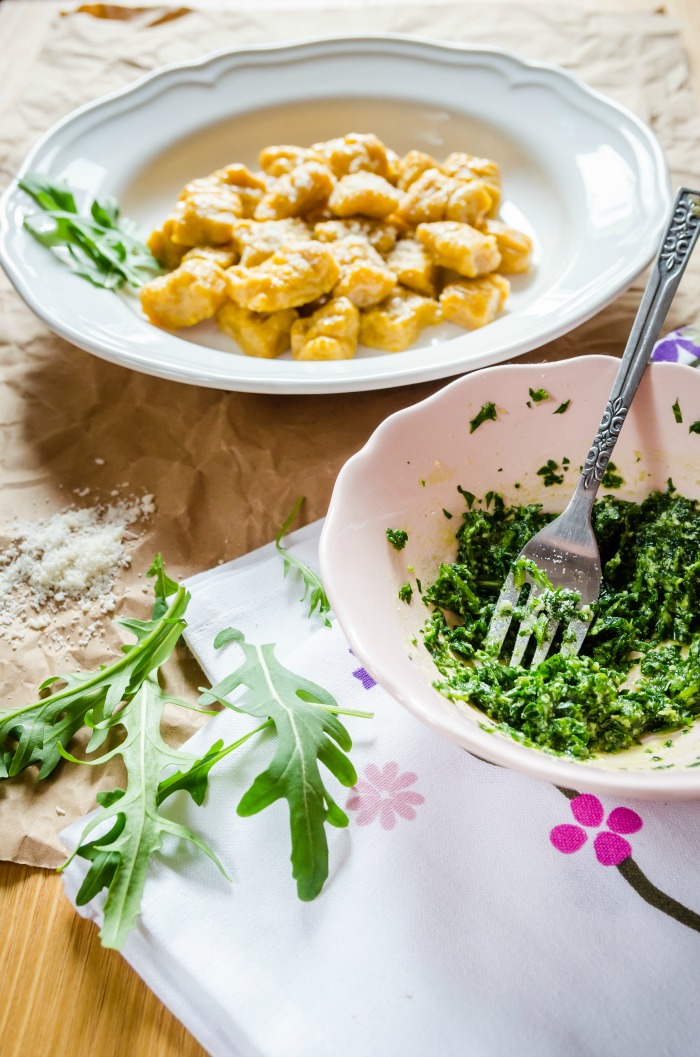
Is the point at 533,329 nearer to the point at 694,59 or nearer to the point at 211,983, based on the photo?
the point at 211,983

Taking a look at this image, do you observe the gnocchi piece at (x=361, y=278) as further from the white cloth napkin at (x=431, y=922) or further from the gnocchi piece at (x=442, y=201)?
the white cloth napkin at (x=431, y=922)

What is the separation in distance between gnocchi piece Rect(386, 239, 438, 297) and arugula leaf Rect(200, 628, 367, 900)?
91cm

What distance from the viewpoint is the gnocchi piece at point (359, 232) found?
175 cm

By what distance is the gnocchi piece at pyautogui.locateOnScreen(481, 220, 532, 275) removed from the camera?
1717 millimetres

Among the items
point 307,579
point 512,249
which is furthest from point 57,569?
point 512,249

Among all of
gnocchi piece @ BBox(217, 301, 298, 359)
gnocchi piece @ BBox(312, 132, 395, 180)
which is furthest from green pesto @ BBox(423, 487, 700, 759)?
gnocchi piece @ BBox(312, 132, 395, 180)

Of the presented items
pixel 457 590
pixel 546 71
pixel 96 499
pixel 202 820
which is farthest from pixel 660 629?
pixel 546 71

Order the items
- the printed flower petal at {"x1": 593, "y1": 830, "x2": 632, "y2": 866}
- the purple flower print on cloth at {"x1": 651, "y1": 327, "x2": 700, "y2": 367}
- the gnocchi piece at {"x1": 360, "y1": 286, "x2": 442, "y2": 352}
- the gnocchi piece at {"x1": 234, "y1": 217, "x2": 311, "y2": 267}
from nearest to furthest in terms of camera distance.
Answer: the printed flower petal at {"x1": 593, "y1": 830, "x2": 632, "y2": 866} → the purple flower print on cloth at {"x1": 651, "y1": 327, "x2": 700, "y2": 367} → the gnocchi piece at {"x1": 360, "y1": 286, "x2": 442, "y2": 352} → the gnocchi piece at {"x1": 234, "y1": 217, "x2": 311, "y2": 267}

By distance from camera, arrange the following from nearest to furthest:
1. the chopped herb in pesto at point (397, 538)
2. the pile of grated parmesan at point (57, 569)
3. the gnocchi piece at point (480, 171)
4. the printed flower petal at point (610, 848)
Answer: the printed flower petal at point (610, 848) < the chopped herb in pesto at point (397, 538) < the pile of grated parmesan at point (57, 569) < the gnocchi piece at point (480, 171)

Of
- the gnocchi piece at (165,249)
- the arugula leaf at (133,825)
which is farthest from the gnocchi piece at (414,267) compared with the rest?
the arugula leaf at (133,825)

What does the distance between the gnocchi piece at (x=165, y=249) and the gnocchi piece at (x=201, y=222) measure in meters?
0.01

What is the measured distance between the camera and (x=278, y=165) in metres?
1.90

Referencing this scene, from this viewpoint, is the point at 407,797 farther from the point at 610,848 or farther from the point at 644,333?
the point at 644,333

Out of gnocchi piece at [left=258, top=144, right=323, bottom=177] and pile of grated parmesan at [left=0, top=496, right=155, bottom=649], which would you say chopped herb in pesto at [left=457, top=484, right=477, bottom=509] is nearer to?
pile of grated parmesan at [left=0, top=496, right=155, bottom=649]
